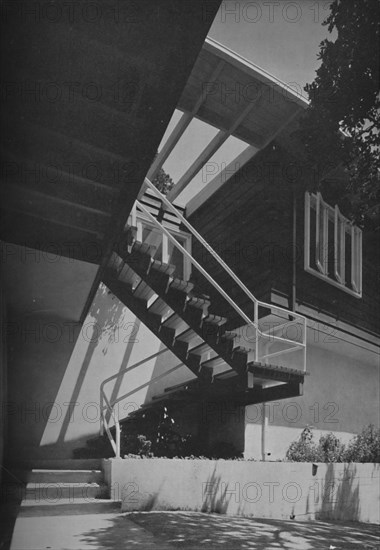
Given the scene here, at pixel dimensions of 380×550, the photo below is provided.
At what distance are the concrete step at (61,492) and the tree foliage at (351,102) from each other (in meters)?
4.30

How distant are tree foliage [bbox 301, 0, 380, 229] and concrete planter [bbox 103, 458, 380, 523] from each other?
3.47 metres

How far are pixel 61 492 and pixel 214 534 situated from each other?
157 cm

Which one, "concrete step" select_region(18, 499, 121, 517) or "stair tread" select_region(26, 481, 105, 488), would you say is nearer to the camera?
"concrete step" select_region(18, 499, 121, 517)

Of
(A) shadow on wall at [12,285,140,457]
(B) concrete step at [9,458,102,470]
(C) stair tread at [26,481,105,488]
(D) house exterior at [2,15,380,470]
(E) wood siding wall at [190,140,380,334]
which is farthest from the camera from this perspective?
(E) wood siding wall at [190,140,380,334]

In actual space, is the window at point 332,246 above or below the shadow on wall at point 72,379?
above

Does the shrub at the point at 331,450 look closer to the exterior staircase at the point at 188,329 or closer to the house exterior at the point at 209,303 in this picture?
the house exterior at the point at 209,303

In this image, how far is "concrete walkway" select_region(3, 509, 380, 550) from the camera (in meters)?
3.70

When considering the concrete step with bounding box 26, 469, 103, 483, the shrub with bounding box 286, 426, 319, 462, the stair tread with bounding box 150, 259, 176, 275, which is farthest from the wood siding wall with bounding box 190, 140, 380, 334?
the concrete step with bounding box 26, 469, 103, 483

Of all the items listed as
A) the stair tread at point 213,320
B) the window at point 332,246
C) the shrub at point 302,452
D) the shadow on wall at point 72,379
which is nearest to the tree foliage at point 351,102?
the stair tread at point 213,320

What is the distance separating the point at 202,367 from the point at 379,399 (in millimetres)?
6834

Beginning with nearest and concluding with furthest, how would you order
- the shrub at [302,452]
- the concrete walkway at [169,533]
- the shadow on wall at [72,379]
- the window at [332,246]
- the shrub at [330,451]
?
1. the concrete walkway at [169,533]
2. the shadow on wall at [72,379]
3. the shrub at [302,452]
4. the shrub at [330,451]
5. the window at [332,246]

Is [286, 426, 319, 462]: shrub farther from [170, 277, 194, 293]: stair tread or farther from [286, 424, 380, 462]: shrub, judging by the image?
[170, 277, 194, 293]: stair tread

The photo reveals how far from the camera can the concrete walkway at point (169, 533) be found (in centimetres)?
370

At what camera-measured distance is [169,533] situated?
4.24 m
